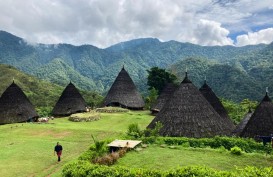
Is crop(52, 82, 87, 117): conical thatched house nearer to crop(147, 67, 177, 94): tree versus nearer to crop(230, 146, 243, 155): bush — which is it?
crop(147, 67, 177, 94): tree

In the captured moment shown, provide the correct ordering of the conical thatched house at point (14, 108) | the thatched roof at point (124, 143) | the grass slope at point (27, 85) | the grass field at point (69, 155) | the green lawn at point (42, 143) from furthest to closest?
the grass slope at point (27, 85), the conical thatched house at point (14, 108), the thatched roof at point (124, 143), the green lawn at point (42, 143), the grass field at point (69, 155)

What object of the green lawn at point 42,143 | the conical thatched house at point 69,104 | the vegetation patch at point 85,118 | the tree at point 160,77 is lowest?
the green lawn at point 42,143

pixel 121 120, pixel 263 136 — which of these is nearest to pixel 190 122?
pixel 263 136

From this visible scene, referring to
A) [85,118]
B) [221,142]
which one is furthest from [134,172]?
[85,118]

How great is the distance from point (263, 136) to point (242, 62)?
568ft

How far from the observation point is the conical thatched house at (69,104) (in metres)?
37.9

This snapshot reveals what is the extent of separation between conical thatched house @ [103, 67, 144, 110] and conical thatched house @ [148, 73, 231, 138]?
19519mm

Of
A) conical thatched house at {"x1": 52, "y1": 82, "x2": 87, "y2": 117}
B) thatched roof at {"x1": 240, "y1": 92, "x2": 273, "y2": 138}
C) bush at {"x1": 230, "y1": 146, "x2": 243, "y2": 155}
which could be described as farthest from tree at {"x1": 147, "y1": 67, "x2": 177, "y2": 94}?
bush at {"x1": 230, "y1": 146, "x2": 243, "y2": 155}

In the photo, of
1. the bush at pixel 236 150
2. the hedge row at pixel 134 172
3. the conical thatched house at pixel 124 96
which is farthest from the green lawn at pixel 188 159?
the conical thatched house at pixel 124 96

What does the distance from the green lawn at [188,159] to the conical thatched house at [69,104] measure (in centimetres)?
2248

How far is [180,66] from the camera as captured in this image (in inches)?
5128

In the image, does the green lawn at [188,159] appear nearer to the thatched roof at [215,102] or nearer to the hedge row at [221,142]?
the hedge row at [221,142]

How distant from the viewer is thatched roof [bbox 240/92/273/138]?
18.7 m

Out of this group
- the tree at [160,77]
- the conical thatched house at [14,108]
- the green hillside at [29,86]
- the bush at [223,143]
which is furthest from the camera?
the green hillside at [29,86]
